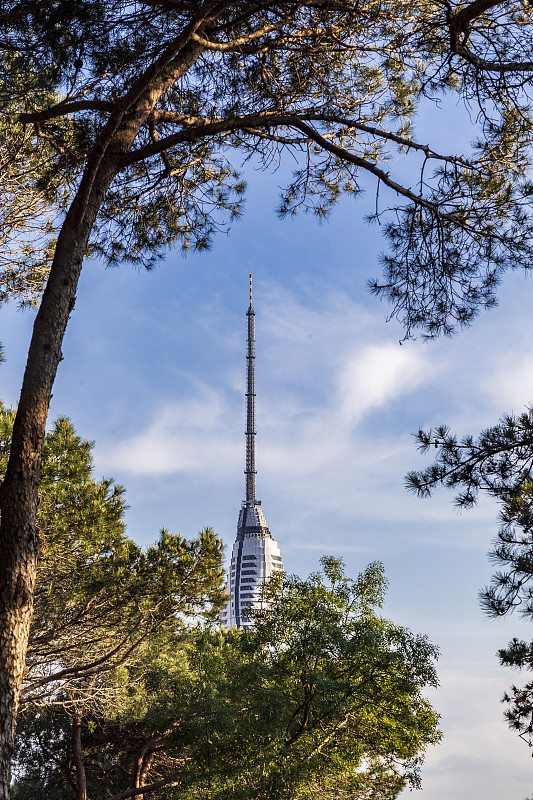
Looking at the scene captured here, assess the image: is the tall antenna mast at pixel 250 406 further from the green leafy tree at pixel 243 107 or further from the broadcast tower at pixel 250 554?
the green leafy tree at pixel 243 107

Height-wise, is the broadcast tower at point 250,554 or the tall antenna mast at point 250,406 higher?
the tall antenna mast at point 250,406

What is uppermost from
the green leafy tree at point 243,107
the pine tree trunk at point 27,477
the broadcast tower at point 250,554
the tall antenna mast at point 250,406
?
the tall antenna mast at point 250,406

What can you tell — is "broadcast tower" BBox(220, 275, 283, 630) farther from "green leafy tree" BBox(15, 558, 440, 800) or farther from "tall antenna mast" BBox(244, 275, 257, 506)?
"green leafy tree" BBox(15, 558, 440, 800)

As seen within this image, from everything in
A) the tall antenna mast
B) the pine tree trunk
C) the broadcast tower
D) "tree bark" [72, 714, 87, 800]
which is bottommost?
"tree bark" [72, 714, 87, 800]

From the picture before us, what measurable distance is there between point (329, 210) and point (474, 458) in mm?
3117

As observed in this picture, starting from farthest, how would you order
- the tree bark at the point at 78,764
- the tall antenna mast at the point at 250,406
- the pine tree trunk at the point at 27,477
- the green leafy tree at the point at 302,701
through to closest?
the tall antenna mast at the point at 250,406 < the tree bark at the point at 78,764 < the green leafy tree at the point at 302,701 < the pine tree trunk at the point at 27,477

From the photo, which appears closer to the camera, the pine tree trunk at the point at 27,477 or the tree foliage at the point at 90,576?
the pine tree trunk at the point at 27,477

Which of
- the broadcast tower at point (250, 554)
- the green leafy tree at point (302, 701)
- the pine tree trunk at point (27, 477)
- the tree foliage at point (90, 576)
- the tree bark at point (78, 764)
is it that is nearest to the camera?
the pine tree trunk at point (27, 477)

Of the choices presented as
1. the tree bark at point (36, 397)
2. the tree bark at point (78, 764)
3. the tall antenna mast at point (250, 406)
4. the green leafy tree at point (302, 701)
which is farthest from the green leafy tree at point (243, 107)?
the tall antenna mast at point (250, 406)

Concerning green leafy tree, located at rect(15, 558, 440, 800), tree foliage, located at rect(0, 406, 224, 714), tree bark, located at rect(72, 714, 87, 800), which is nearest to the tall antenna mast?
tree bark, located at rect(72, 714, 87, 800)

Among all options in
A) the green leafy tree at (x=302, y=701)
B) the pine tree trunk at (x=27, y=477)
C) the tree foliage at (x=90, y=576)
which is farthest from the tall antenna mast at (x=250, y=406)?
the pine tree trunk at (x=27, y=477)

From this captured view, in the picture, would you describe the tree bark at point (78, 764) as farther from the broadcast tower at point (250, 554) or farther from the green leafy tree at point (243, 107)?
the broadcast tower at point (250, 554)

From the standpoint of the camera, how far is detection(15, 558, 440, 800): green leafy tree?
375 inches

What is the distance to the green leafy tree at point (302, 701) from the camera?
9.52 m
